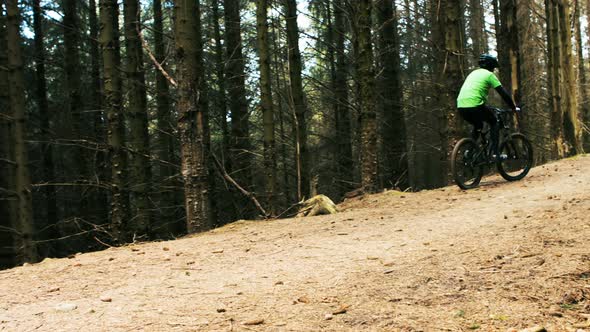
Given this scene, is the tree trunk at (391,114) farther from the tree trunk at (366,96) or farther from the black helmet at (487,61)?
the black helmet at (487,61)

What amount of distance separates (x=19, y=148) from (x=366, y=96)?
7611mm

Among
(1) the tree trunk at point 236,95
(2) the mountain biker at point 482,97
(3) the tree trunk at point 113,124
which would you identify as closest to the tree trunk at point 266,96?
(3) the tree trunk at point 113,124

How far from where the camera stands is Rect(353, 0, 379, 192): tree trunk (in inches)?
394

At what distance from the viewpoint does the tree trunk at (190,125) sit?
819 cm

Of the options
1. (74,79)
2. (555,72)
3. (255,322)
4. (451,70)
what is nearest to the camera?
(255,322)

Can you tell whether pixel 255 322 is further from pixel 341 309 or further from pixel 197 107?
pixel 197 107

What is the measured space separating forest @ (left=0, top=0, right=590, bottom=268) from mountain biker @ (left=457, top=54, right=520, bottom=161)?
1531mm

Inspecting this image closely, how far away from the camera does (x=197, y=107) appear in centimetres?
828

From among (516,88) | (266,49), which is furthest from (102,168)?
(516,88)

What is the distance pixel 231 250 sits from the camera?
575 cm

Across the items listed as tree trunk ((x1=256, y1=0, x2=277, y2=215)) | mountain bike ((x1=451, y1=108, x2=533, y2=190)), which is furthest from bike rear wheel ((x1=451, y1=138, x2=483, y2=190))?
tree trunk ((x1=256, y1=0, x2=277, y2=215))

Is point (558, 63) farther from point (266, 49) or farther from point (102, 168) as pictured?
point (102, 168)

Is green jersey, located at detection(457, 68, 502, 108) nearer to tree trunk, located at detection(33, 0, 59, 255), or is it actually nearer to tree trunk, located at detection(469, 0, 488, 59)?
tree trunk, located at detection(33, 0, 59, 255)

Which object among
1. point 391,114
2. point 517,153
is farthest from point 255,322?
point 391,114
